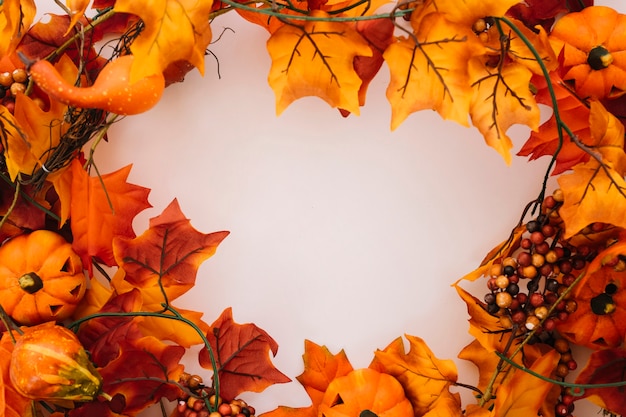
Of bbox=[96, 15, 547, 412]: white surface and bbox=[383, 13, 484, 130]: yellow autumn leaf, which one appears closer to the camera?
bbox=[383, 13, 484, 130]: yellow autumn leaf

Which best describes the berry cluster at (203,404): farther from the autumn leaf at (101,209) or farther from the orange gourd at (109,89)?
the orange gourd at (109,89)

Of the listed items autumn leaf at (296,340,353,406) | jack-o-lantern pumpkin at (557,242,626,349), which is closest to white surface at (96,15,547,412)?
autumn leaf at (296,340,353,406)

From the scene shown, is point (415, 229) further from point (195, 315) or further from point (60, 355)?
point (60, 355)

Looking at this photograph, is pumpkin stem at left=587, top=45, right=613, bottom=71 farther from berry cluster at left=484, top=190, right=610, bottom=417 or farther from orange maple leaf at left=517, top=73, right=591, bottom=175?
berry cluster at left=484, top=190, right=610, bottom=417

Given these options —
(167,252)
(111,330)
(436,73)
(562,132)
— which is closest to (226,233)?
(167,252)

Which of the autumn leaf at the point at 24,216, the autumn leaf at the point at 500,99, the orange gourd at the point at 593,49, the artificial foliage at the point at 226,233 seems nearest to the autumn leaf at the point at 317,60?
the artificial foliage at the point at 226,233

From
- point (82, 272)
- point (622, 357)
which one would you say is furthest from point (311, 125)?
point (622, 357)
